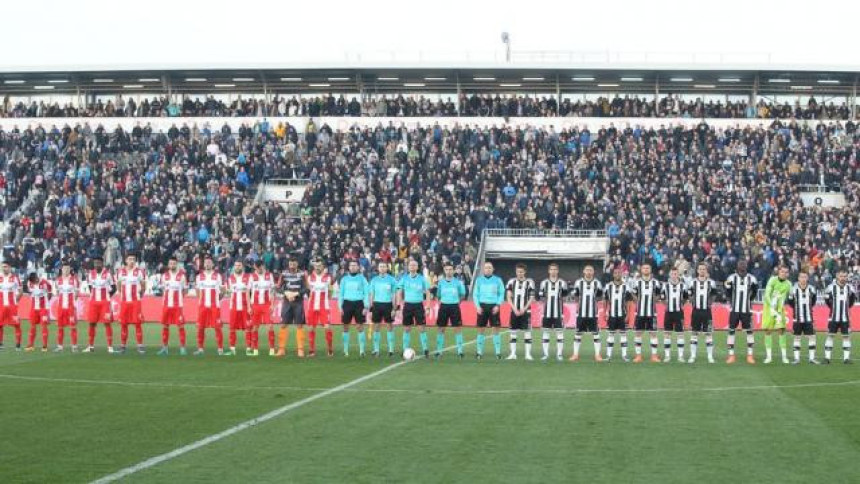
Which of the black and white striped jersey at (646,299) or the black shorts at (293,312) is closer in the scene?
the black shorts at (293,312)

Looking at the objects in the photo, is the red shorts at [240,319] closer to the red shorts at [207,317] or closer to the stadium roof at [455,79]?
the red shorts at [207,317]

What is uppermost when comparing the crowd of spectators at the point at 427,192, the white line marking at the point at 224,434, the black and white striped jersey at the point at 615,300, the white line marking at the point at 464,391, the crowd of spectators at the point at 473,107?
the crowd of spectators at the point at 473,107

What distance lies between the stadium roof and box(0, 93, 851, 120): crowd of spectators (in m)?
0.62

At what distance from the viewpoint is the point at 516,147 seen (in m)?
49.2

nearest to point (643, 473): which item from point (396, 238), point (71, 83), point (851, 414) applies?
point (851, 414)

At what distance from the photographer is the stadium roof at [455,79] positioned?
173 ft

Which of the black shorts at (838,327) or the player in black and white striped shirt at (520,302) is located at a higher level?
the player in black and white striped shirt at (520,302)

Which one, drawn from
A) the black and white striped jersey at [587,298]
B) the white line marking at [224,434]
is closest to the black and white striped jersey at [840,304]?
the black and white striped jersey at [587,298]

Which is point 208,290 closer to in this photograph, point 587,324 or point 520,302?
point 520,302

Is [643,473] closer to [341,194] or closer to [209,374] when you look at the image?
[209,374]

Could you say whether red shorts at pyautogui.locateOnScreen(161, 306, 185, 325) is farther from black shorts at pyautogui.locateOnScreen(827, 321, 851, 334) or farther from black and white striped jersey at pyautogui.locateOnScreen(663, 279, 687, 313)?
black shorts at pyautogui.locateOnScreen(827, 321, 851, 334)

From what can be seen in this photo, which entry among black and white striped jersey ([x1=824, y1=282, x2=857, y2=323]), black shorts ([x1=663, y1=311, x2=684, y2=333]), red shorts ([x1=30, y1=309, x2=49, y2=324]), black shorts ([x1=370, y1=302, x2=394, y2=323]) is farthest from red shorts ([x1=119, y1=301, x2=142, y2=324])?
black and white striped jersey ([x1=824, y1=282, x2=857, y2=323])

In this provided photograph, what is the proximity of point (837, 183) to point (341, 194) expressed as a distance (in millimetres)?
19398

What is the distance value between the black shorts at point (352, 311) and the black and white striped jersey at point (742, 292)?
778cm
